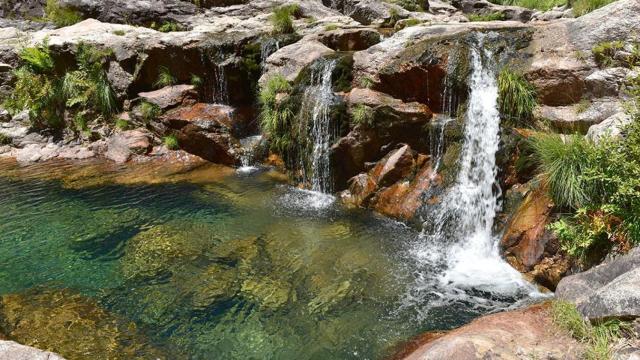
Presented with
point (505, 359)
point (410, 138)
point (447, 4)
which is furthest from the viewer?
point (447, 4)

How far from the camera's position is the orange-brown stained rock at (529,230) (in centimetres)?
650

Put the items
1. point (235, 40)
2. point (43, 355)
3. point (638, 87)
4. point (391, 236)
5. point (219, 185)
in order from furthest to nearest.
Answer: point (235, 40) → point (219, 185) → point (391, 236) → point (638, 87) → point (43, 355)

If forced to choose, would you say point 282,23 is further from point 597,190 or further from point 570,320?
point 570,320

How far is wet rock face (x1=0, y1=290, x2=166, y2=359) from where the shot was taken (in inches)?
206

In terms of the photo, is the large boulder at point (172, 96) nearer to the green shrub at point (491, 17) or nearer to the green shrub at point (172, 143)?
the green shrub at point (172, 143)

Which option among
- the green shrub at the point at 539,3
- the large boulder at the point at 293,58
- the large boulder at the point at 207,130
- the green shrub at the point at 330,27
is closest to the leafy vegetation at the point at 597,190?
the large boulder at the point at 293,58

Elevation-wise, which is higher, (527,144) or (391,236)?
(527,144)

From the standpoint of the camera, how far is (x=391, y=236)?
8.15 m

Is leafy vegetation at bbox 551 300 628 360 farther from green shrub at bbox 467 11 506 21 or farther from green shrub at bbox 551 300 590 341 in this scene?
green shrub at bbox 467 11 506 21

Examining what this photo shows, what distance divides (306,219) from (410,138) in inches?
116

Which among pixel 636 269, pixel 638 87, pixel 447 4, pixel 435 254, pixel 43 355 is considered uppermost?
pixel 447 4

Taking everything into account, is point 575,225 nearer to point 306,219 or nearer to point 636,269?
point 636,269

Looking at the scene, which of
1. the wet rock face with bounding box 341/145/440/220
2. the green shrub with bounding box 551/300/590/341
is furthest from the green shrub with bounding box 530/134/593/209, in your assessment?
the wet rock face with bounding box 341/145/440/220

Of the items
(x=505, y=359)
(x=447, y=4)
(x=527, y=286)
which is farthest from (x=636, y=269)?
(x=447, y=4)
